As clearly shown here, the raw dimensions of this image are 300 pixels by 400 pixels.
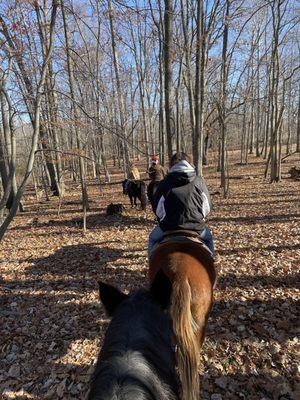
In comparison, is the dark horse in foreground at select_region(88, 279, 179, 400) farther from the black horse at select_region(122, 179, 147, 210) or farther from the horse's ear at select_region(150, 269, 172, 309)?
the black horse at select_region(122, 179, 147, 210)

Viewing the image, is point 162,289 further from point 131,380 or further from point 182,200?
point 182,200

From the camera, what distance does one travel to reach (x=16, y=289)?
5.90 metres

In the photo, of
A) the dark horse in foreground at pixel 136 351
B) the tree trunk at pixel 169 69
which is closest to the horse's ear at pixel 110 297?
the dark horse in foreground at pixel 136 351

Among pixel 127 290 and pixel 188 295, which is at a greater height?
pixel 188 295

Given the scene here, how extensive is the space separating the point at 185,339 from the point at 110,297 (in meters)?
1.06

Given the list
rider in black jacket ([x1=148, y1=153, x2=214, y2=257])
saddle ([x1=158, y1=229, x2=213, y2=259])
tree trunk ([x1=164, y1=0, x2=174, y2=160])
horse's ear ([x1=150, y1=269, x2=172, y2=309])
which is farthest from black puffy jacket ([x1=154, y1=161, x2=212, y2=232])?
tree trunk ([x1=164, y1=0, x2=174, y2=160])

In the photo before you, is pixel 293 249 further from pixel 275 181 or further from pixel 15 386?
pixel 275 181

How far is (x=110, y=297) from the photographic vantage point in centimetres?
191

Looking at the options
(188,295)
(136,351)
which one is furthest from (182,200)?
(136,351)

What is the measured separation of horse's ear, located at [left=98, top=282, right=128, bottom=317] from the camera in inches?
74.0

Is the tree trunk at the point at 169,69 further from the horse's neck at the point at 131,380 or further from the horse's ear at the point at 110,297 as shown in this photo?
the horse's neck at the point at 131,380

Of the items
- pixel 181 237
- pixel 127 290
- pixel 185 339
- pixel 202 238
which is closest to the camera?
pixel 185 339

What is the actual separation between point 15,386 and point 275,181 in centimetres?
1605

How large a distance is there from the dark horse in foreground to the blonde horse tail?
72 cm
